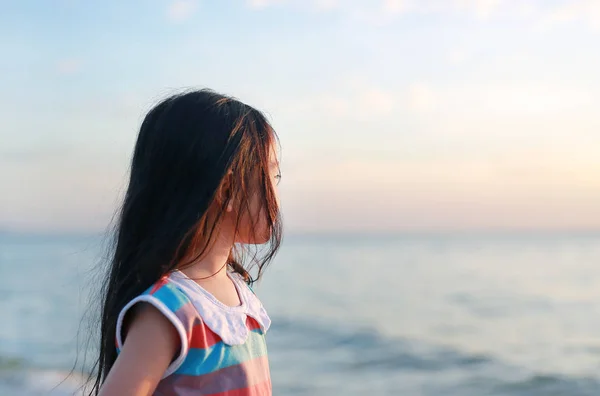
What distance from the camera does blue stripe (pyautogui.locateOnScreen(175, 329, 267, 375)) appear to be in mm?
1444

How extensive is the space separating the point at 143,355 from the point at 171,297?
0.45 ft

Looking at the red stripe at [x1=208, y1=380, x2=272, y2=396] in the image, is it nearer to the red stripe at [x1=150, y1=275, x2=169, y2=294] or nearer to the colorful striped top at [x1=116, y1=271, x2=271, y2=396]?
the colorful striped top at [x1=116, y1=271, x2=271, y2=396]

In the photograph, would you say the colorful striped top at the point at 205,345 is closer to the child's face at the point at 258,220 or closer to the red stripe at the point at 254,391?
the red stripe at the point at 254,391

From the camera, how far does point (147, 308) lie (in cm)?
140

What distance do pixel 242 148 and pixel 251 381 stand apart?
1.67ft

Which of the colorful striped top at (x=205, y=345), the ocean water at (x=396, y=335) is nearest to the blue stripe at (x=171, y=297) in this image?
the colorful striped top at (x=205, y=345)

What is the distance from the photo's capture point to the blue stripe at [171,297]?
142 cm

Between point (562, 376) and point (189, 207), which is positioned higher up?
point (189, 207)

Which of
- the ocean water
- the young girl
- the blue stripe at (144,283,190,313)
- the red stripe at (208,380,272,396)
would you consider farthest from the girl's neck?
the ocean water

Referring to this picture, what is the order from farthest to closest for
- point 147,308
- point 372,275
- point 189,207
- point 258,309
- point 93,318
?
point 372,275 → point 93,318 → point 258,309 → point 189,207 → point 147,308

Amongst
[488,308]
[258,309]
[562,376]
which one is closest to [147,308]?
[258,309]

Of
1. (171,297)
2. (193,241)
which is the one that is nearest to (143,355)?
(171,297)

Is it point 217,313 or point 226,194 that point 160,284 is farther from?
point 226,194

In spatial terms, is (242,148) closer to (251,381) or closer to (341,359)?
(251,381)
